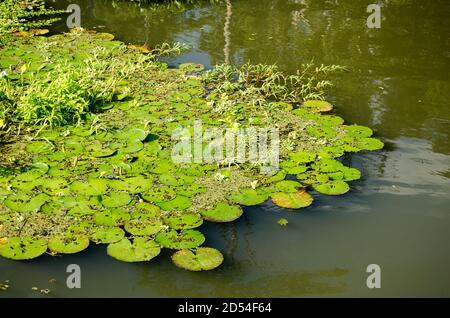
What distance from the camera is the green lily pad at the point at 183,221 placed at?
3801 millimetres

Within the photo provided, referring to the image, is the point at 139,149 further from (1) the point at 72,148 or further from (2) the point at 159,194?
(2) the point at 159,194

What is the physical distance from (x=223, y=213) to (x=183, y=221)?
1.02 ft

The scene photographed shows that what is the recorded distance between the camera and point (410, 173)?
4594 millimetres

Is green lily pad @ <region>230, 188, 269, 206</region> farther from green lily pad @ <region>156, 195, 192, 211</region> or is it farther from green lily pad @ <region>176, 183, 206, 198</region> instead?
green lily pad @ <region>156, 195, 192, 211</region>

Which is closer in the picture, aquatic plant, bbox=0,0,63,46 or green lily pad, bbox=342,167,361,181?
green lily pad, bbox=342,167,361,181

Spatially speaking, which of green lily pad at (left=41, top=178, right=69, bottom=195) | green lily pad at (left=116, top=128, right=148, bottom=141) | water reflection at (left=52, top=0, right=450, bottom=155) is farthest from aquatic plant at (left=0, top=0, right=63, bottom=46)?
green lily pad at (left=41, top=178, right=69, bottom=195)

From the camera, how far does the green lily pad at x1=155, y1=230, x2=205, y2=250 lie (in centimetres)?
361

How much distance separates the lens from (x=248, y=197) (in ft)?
13.7

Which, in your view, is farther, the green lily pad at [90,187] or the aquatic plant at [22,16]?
the aquatic plant at [22,16]

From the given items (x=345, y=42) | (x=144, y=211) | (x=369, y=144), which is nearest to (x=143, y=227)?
(x=144, y=211)

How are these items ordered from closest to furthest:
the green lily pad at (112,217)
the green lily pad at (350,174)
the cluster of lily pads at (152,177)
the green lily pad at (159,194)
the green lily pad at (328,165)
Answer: the cluster of lily pads at (152,177) < the green lily pad at (112,217) < the green lily pad at (159,194) < the green lily pad at (350,174) < the green lily pad at (328,165)

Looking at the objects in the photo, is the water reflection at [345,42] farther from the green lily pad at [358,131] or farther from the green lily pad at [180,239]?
the green lily pad at [180,239]

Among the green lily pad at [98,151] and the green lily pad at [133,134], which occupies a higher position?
the green lily pad at [133,134]

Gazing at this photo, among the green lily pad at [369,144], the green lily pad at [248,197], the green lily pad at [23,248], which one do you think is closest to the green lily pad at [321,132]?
the green lily pad at [369,144]
